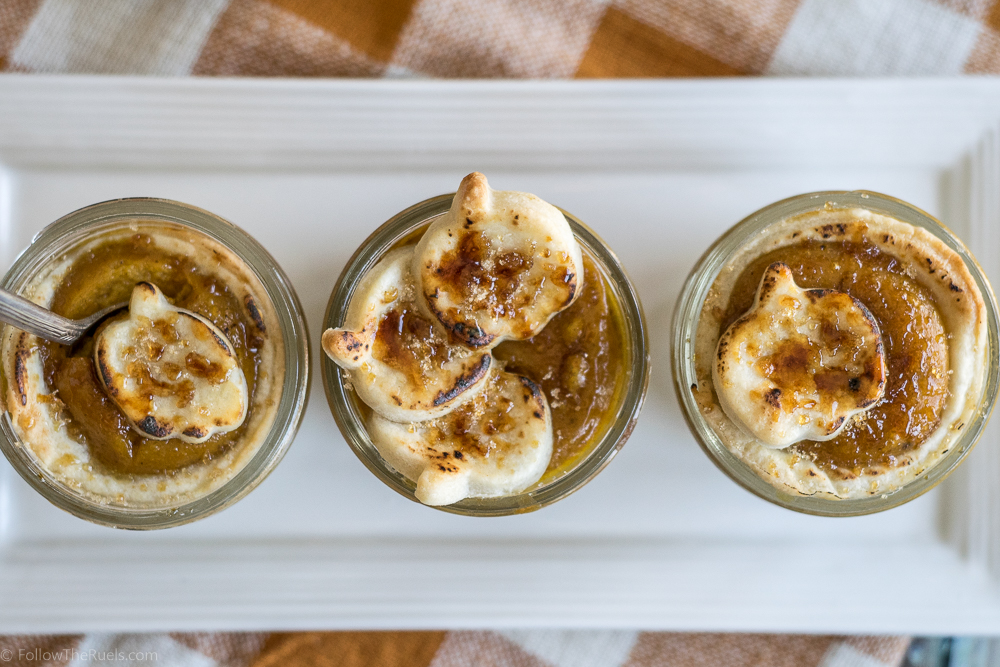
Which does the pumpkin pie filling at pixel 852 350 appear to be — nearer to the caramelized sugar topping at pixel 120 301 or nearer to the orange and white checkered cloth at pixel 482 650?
the orange and white checkered cloth at pixel 482 650

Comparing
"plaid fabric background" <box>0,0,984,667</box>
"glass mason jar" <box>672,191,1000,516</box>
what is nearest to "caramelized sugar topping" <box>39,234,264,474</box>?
"plaid fabric background" <box>0,0,984,667</box>

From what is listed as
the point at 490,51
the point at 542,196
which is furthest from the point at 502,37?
the point at 542,196

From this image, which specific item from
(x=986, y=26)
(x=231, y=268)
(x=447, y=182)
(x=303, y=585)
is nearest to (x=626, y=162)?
(x=447, y=182)

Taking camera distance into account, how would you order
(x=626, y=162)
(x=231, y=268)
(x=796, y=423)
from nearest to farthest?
(x=796, y=423) < (x=231, y=268) < (x=626, y=162)

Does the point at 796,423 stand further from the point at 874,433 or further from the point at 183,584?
the point at 183,584

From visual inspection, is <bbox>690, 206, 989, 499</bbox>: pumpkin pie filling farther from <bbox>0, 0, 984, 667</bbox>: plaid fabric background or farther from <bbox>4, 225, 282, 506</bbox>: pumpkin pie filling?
<bbox>4, 225, 282, 506</bbox>: pumpkin pie filling

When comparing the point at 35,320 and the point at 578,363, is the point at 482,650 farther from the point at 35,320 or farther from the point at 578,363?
the point at 35,320
